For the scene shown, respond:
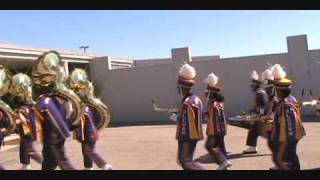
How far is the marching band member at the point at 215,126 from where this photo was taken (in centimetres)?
949

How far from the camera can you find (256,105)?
11391 mm

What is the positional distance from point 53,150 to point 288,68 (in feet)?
57.6

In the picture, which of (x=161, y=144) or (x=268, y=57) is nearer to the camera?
(x=161, y=144)

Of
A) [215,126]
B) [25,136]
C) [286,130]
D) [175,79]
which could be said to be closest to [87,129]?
[25,136]

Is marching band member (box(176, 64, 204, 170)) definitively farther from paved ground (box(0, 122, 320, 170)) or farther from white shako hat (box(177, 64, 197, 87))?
paved ground (box(0, 122, 320, 170))

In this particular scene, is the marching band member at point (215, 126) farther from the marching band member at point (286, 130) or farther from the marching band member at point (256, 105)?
the marching band member at point (286, 130)

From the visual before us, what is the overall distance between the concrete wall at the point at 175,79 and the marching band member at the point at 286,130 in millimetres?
15588

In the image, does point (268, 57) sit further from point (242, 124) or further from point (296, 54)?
point (242, 124)

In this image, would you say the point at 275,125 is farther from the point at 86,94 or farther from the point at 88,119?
the point at 86,94

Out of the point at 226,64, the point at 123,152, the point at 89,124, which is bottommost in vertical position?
the point at 123,152

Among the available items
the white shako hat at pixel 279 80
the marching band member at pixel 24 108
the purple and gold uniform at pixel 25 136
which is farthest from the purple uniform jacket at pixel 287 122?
the marching band member at pixel 24 108

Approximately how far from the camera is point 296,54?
23.8 m

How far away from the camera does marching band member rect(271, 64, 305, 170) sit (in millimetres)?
7734
